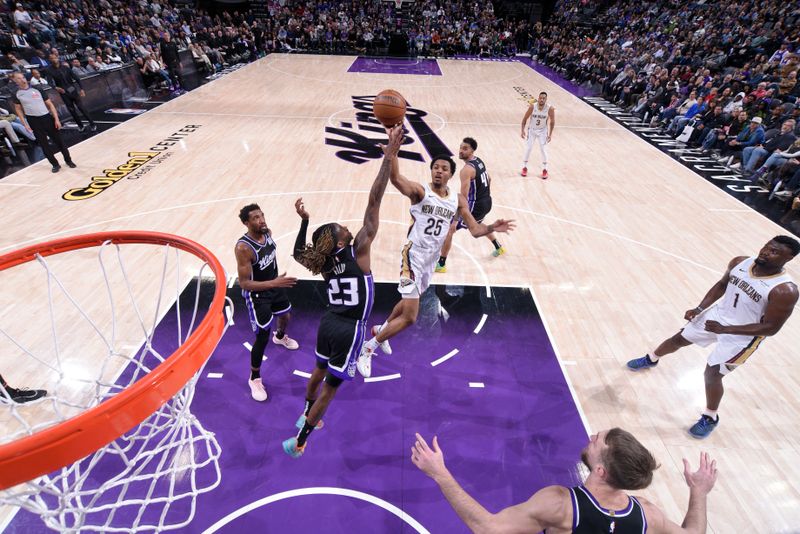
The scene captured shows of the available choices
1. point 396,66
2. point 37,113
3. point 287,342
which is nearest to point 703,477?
point 287,342

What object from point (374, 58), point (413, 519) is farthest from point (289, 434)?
point (374, 58)

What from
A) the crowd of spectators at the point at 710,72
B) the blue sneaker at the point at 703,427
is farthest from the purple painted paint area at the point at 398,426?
the crowd of spectators at the point at 710,72

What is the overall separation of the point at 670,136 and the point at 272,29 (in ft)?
66.7

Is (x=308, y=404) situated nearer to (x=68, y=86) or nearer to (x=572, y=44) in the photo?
(x=68, y=86)

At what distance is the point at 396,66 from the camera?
20344mm

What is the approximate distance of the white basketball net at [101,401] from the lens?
2186mm

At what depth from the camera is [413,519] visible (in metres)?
3.01

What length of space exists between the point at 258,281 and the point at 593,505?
269 cm

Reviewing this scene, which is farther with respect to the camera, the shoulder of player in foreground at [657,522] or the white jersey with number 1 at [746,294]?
the white jersey with number 1 at [746,294]

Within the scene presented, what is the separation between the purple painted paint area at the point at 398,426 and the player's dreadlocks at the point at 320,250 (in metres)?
1.43

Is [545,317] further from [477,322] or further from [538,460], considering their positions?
[538,460]

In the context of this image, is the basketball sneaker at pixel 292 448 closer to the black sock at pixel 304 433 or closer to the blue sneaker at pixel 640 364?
the black sock at pixel 304 433

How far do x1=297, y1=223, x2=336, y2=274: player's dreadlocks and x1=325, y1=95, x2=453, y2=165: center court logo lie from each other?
6.09 m

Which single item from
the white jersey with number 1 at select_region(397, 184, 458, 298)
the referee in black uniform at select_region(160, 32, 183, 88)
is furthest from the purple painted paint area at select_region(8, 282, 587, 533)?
the referee in black uniform at select_region(160, 32, 183, 88)
